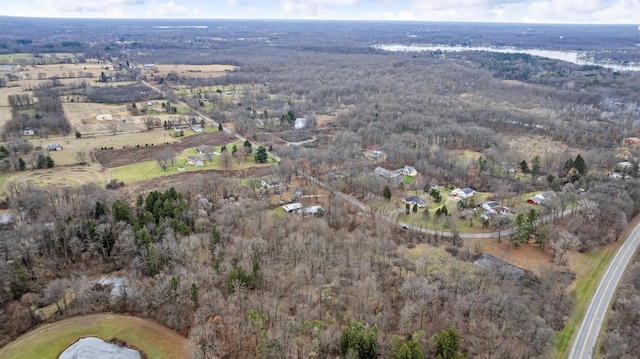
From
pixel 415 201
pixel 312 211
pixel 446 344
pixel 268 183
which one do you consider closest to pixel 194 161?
pixel 268 183

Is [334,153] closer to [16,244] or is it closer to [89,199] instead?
[89,199]

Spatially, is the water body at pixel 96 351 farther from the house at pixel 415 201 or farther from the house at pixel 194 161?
the house at pixel 194 161

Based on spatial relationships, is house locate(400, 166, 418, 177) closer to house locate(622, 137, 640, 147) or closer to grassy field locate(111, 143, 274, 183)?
grassy field locate(111, 143, 274, 183)

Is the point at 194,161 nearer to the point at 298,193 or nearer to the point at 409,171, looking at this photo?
the point at 298,193

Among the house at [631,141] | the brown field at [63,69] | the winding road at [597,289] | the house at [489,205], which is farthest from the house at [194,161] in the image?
the brown field at [63,69]

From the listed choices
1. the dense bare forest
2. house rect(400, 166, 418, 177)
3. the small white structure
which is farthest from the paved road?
the small white structure

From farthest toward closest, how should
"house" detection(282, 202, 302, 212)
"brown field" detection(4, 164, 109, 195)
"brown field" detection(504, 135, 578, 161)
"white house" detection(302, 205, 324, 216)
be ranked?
"brown field" detection(504, 135, 578, 161) → "brown field" detection(4, 164, 109, 195) → "house" detection(282, 202, 302, 212) → "white house" detection(302, 205, 324, 216)

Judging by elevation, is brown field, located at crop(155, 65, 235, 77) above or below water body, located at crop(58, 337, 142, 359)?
above
